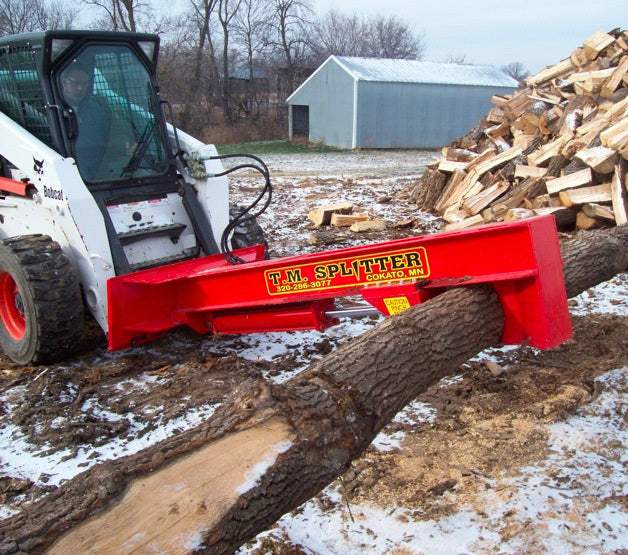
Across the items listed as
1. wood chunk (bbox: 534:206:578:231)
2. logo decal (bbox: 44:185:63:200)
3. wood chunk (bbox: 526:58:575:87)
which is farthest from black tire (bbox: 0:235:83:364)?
wood chunk (bbox: 526:58:575:87)

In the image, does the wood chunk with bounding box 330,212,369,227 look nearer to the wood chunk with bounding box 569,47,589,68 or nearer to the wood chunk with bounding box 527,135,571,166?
the wood chunk with bounding box 527,135,571,166

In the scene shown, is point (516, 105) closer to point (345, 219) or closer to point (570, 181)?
point (570, 181)

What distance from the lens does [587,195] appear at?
24.8 ft

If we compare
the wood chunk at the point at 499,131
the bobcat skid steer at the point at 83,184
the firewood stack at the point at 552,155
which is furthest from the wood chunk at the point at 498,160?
the bobcat skid steer at the point at 83,184

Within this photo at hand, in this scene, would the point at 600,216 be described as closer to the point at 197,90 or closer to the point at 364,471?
the point at 364,471

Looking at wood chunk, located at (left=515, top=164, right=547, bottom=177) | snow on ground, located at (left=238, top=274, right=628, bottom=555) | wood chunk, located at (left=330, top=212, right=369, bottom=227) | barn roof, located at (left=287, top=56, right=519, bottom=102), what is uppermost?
barn roof, located at (left=287, top=56, right=519, bottom=102)

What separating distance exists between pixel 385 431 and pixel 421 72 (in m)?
27.0

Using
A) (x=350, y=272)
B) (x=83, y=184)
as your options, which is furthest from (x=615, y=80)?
(x=83, y=184)

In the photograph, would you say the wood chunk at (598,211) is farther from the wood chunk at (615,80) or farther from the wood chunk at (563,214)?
the wood chunk at (615,80)

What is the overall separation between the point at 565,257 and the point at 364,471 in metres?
2.13

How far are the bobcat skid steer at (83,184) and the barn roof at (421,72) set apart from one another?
72.1 feet

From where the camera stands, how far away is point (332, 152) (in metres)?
25.7

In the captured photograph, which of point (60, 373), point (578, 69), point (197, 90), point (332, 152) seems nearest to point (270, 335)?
point (60, 373)

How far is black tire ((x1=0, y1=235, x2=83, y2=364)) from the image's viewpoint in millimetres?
4535
